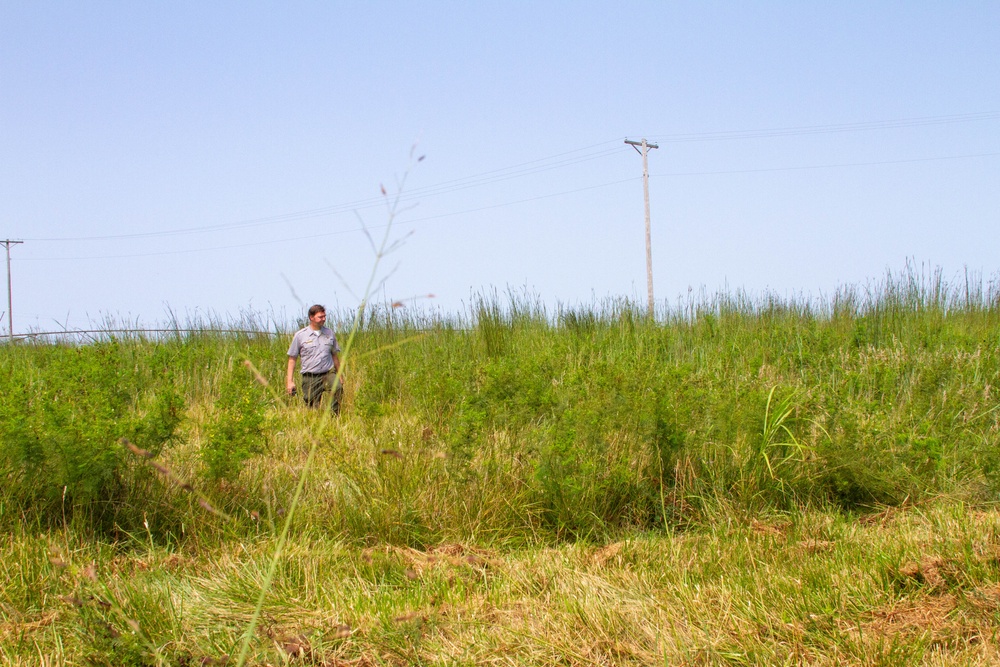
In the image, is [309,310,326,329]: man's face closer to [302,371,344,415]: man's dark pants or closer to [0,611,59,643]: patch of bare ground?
[302,371,344,415]: man's dark pants

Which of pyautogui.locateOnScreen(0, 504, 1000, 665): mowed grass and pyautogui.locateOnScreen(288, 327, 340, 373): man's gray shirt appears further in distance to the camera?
pyautogui.locateOnScreen(288, 327, 340, 373): man's gray shirt

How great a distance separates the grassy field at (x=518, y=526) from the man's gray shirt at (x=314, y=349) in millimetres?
1462

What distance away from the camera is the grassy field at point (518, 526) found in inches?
102

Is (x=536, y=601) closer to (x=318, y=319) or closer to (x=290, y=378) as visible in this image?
(x=290, y=378)

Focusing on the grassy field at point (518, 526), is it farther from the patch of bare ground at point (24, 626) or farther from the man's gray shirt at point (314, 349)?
the man's gray shirt at point (314, 349)

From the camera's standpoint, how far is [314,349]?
796cm

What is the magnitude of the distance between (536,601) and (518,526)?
106 cm

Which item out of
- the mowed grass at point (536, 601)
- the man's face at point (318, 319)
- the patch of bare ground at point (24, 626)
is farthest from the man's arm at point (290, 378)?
the patch of bare ground at point (24, 626)

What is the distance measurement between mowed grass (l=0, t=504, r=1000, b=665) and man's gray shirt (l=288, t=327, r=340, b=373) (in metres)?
4.28

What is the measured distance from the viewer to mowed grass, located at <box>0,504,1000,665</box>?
2.52 meters

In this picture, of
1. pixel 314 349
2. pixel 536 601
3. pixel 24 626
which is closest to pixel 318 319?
pixel 314 349

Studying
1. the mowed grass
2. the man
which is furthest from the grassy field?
the man

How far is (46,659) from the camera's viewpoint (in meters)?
2.53

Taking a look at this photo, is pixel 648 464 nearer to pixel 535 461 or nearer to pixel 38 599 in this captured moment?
pixel 535 461
